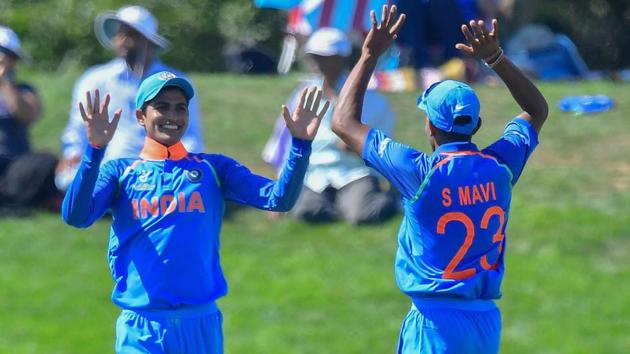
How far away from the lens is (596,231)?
35.4 feet

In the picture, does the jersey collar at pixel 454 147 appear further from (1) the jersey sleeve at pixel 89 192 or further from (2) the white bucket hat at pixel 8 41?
(2) the white bucket hat at pixel 8 41

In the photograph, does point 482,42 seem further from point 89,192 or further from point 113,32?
point 113,32

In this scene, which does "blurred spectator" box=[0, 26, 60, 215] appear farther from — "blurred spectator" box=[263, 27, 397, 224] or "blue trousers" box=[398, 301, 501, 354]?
"blue trousers" box=[398, 301, 501, 354]

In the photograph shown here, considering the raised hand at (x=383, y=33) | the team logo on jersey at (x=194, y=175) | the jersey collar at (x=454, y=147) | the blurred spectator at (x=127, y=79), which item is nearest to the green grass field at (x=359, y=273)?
the blurred spectator at (x=127, y=79)

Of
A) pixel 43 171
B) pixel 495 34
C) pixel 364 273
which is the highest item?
Answer: pixel 495 34

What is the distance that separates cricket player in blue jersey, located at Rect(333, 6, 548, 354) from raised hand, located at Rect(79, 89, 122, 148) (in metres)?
1.00

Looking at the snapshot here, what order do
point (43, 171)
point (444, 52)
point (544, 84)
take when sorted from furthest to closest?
point (444, 52) → point (544, 84) → point (43, 171)

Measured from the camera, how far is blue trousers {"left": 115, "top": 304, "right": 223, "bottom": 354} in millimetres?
6133

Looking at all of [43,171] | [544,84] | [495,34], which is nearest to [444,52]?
[544,84]

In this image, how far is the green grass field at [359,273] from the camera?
969cm

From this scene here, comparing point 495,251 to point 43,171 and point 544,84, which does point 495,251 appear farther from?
point 544,84

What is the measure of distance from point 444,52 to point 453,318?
9.35 metres

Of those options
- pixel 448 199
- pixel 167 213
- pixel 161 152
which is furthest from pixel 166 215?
pixel 448 199

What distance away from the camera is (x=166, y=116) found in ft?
20.6
